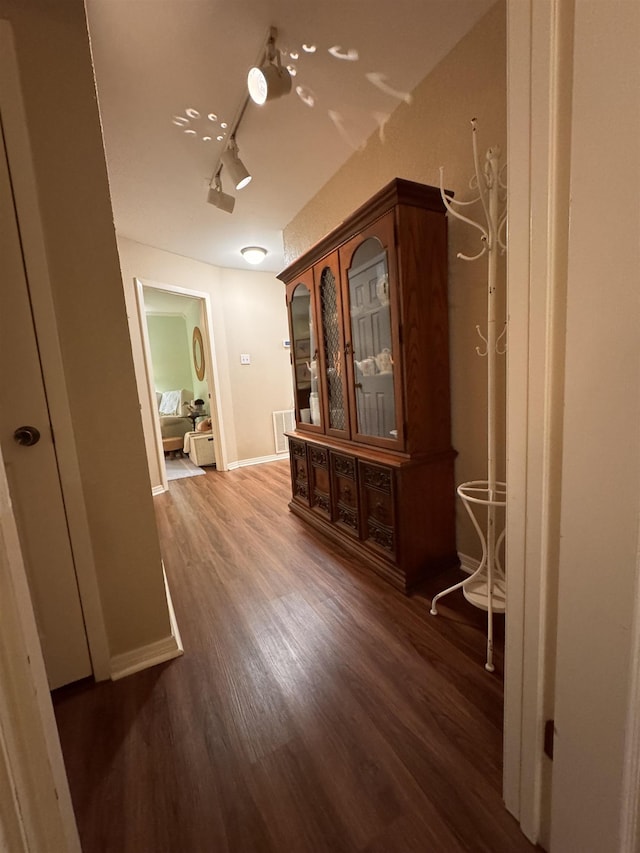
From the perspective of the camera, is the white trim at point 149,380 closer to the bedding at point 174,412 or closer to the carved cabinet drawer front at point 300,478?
the carved cabinet drawer front at point 300,478

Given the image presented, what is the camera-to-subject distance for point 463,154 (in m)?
1.66

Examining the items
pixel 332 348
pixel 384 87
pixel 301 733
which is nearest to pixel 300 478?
pixel 332 348

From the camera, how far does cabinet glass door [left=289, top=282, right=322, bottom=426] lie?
2492 mm

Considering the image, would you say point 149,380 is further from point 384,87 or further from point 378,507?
point 384,87

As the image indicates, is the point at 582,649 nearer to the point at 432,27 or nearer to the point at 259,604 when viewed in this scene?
the point at 259,604

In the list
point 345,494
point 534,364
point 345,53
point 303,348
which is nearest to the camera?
point 534,364

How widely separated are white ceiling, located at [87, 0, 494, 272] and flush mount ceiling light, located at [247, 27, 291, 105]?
0.14 ft

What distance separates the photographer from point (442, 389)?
1.82 m

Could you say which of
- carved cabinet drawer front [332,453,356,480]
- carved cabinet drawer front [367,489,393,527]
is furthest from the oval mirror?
carved cabinet drawer front [367,489,393,527]

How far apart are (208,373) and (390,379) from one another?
310 centimetres

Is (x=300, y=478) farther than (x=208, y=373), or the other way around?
(x=208, y=373)

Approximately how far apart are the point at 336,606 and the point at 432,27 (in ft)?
8.40

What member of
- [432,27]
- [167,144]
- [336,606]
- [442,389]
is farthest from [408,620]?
[167,144]

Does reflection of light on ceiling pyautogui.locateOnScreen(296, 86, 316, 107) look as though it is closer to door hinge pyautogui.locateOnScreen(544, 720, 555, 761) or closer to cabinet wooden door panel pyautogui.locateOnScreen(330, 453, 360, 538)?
cabinet wooden door panel pyautogui.locateOnScreen(330, 453, 360, 538)
